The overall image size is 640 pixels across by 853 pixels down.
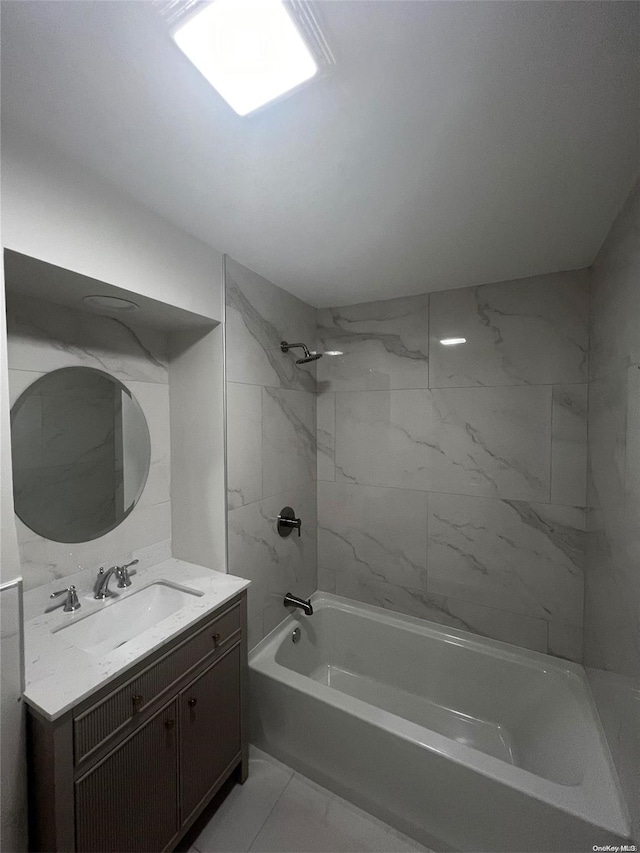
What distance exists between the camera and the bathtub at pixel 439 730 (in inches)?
46.6

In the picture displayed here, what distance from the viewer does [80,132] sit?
95 cm

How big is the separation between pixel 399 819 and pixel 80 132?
2.61 m

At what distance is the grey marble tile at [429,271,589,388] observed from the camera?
70.6 inches

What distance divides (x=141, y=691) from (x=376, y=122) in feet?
5.90

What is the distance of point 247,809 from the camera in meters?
1.45

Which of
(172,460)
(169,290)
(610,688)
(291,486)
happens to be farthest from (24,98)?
(610,688)

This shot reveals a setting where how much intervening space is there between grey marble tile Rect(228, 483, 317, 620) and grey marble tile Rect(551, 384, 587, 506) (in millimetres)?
1442

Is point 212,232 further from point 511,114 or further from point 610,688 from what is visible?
point 610,688

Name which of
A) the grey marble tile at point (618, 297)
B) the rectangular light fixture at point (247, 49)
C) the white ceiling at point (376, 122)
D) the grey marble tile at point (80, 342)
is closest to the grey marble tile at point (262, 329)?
the white ceiling at point (376, 122)

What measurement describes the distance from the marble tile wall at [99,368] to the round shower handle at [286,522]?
61 cm

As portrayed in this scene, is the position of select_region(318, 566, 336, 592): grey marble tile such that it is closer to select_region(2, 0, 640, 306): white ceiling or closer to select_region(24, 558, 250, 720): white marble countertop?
select_region(24, 558, 250, 720): white marble countertop

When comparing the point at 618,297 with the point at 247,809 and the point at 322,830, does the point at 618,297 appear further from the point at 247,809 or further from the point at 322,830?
the point at 247,809

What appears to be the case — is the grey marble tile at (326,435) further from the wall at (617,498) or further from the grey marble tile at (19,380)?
the grey marble tile at (19,380)

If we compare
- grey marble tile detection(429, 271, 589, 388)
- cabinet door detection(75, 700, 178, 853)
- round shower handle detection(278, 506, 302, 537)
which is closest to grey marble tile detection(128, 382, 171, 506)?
round shower handle detection(278, 506, 302, 537)
